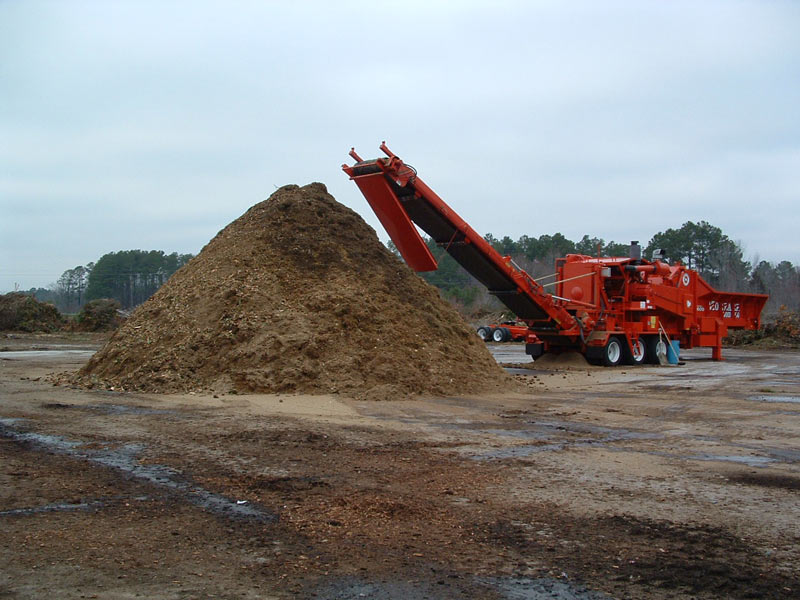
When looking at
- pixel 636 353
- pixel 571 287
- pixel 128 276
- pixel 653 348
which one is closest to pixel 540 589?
pixel 571 287

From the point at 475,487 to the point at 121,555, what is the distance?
296 cm

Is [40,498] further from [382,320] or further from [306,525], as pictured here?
[382,320]

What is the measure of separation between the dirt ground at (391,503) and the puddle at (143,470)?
3cm

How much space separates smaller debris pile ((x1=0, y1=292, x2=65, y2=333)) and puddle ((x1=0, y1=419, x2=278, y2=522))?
107 feet

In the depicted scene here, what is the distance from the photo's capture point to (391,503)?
5.76 meters

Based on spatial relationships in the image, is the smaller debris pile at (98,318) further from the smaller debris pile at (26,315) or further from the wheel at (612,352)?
the wheel at (612,352)

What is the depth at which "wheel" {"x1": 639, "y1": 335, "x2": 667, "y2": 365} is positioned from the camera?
22781 millimetres

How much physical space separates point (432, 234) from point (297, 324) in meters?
5.79

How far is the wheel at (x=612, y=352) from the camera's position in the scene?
21.0m

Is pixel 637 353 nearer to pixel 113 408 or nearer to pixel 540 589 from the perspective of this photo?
pixel 113 408

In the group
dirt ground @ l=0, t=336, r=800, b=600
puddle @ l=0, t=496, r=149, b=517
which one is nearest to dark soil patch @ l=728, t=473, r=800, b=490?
dirt ground @ l=0, t=336, r=800, b=600

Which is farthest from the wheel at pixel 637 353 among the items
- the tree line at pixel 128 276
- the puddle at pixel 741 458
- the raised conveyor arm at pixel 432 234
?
the tree line at pixel 128 276

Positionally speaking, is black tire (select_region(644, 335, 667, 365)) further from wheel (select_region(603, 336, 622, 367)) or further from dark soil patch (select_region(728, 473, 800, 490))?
dark soil patch (select_region(728, 473, 800, 490))

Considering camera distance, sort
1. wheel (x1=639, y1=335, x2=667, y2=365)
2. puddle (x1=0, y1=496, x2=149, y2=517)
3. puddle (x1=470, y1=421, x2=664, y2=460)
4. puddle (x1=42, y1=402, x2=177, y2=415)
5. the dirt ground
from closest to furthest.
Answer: the dirt ground, puddle (x1=0, y1=496, x2=149, y2=517), puddle (x1=470, y1=421, x2=664, y2=460), puddle (x1=42, y1=402, x2=177, y2=415), wheel (x1=639, y1=335, x2=667, y2=365)
